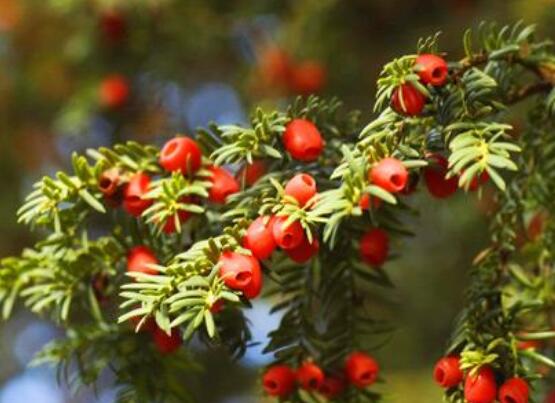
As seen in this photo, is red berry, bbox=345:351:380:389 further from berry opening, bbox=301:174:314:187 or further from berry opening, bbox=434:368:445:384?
berry opening, bbox=301:174:314:187

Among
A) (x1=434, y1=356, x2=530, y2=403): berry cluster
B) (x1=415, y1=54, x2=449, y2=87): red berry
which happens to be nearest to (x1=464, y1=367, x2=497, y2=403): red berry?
(x1=434, y1=356, x2=530, y2=403): berry cluster

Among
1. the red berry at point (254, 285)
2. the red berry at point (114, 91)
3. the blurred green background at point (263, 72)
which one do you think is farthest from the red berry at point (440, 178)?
the red berry at point (114, 91)

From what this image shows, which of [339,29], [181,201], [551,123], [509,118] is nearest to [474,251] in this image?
[509,118]

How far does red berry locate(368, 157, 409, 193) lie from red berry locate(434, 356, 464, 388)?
9.0 inches

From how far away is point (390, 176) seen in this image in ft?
2.93

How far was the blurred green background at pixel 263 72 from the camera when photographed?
6.68 feet

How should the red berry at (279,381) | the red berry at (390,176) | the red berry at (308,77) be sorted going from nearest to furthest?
1. the red berry at (390,176)
2. the red berry at (279,381)
3. the red berry at (308,77)

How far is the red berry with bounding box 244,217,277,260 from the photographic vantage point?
37.2 inches

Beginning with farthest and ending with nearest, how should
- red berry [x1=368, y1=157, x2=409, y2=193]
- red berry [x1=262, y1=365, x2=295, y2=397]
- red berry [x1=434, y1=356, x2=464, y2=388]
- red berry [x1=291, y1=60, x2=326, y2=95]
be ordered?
red berry [x1=291, y1=60, x2=326, y2=95]
red berry [x1=262, y1=365, x2=295, y2=397]
red berry [x1=434, y1=356, x2=464, y2=388]
red berry [x1=368, y1=157, x2=409, y2=193]

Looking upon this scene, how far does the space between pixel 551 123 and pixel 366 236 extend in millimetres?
279

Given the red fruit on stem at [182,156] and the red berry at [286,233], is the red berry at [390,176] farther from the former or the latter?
the red fruit on stem at [182,156]

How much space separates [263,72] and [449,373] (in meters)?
1.46

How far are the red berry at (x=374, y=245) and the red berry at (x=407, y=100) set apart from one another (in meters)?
0.22

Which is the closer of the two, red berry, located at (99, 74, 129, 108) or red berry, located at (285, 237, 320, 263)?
red berry, located at (285, 237, 320, 263)
